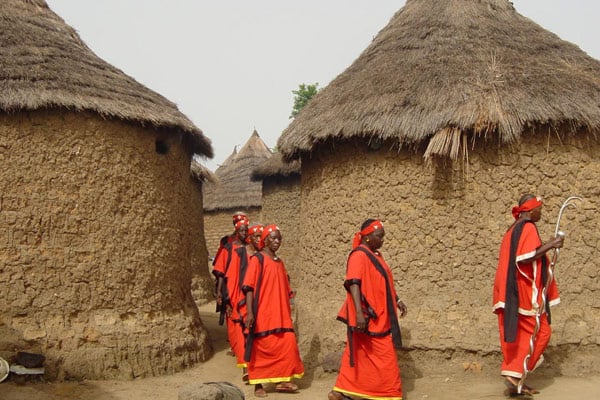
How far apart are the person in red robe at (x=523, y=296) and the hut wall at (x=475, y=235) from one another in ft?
3.47

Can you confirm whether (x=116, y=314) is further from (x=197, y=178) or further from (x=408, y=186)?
(x=197, y=178)

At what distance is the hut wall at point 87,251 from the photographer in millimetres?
6039

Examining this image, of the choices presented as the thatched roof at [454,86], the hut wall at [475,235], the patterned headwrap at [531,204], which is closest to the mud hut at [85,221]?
the thatched roof at [454,86]

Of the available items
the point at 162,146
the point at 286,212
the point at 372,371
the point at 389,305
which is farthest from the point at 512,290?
the point at 286,212

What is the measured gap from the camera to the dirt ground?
536 cm

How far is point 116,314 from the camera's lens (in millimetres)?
6461

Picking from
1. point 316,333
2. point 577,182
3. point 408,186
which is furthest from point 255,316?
point 577,182

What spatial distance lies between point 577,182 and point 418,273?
5.61 ft

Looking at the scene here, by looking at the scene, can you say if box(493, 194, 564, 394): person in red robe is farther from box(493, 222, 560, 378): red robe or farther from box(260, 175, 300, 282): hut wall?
box(260, 175, 300, 282): hut wall

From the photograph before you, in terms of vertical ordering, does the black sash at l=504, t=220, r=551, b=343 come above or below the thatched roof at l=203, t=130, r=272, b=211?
below

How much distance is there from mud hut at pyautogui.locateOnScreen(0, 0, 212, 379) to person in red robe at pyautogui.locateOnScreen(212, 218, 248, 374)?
399 millimetres

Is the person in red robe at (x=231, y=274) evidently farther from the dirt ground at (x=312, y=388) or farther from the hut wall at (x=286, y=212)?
the hut wall at (x=286, y=212)

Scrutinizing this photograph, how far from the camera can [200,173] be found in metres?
12.6

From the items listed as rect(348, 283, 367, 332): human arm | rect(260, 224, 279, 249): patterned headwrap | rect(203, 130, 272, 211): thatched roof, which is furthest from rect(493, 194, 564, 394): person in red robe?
rect(203, 130, 272, 211): thatched roof
